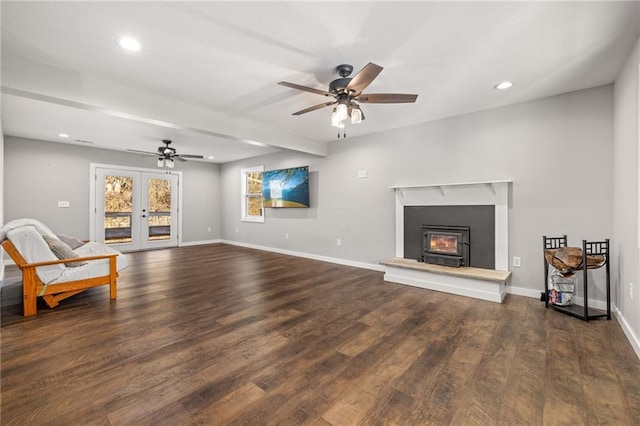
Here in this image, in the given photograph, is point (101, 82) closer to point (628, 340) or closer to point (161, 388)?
point (161, 388)

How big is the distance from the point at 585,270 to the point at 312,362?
291 centimetres

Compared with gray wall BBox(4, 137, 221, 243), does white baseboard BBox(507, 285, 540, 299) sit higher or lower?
lower

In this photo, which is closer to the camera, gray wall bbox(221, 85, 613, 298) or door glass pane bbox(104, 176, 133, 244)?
gray wall bbox(221, 85, 613, 298)

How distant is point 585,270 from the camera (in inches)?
112

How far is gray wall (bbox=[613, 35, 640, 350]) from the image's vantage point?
230cm

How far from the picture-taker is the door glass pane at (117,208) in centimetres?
673

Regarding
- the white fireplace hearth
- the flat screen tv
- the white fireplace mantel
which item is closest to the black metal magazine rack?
the white fireplace hearth

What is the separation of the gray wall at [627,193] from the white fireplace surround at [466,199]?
100 centimetres

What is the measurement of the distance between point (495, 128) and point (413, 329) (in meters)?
2.95

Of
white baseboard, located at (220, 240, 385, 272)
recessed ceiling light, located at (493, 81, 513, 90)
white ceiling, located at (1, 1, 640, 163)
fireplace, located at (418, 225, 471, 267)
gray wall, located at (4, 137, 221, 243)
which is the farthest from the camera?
gray wall, located at (4, 137, 221, 243)

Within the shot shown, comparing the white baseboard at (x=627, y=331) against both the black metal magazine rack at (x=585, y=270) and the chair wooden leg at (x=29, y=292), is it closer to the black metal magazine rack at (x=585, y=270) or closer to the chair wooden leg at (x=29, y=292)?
the black metal magazine rack at (x=585, y=270)

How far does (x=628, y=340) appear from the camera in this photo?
7.86ft

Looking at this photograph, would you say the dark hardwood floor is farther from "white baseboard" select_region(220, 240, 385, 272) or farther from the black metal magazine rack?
"white baseboard" select_region(220, 240, 385, 272)

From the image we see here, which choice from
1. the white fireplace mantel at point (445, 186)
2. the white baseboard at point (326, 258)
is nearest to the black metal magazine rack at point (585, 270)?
the white fireplace mantel at point (445, 186)
